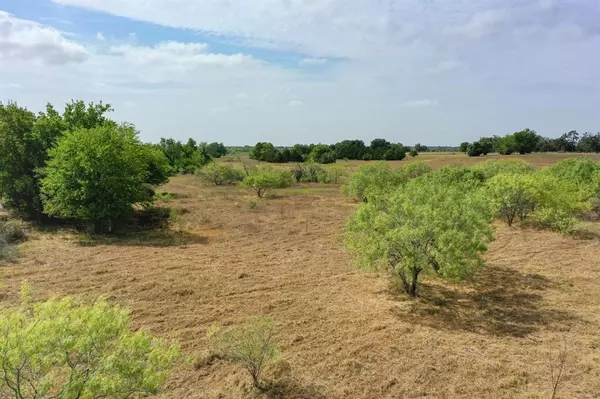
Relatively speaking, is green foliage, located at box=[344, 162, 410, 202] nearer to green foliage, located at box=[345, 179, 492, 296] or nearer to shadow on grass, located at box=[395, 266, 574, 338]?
A: shadow on grass, located at box=[395, 266, 574, 338]

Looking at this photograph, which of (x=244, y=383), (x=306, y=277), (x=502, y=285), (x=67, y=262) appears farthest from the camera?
(x=67, y=262)

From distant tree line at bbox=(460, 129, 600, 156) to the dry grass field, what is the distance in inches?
2570

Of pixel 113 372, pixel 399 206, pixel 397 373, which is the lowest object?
pixel 397 373

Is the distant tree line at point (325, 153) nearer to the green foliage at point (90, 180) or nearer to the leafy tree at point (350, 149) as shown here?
the leafy tree at point (350, 149)

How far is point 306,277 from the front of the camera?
1662 centimetres

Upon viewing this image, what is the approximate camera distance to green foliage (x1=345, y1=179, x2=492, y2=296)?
12352mm

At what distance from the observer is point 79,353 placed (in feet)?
19.8

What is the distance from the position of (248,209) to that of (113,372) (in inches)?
1089

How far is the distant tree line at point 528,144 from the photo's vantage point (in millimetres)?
82812

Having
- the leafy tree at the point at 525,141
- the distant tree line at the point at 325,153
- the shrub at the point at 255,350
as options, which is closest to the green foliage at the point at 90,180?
the shrub at the point at 255,350

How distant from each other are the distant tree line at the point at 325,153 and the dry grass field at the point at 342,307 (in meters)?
58.9

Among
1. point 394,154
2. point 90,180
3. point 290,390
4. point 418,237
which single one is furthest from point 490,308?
point 394,154

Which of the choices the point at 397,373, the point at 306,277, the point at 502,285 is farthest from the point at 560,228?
the point at 397,373

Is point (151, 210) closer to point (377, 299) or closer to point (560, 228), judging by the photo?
point (377, 299)
